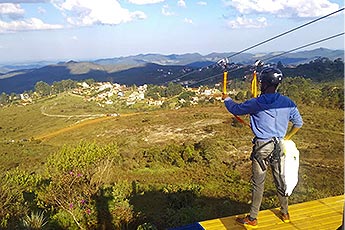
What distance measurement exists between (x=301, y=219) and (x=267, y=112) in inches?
63.6

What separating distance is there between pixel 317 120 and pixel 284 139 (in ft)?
74.4

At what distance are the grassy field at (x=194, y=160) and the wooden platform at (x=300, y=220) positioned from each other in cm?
225

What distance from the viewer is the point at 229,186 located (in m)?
12.0

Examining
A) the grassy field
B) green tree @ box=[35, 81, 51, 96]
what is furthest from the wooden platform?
green tree @ box=[35, 81, 51, 96]

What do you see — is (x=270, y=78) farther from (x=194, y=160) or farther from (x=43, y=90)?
(x=43, y=90)

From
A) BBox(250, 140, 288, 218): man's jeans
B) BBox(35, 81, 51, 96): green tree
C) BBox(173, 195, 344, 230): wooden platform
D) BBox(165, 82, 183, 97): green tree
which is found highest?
BBox(250, 140, 288, 218): man's jeans

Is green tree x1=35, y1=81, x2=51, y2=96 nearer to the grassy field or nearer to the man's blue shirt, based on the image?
the grassy field

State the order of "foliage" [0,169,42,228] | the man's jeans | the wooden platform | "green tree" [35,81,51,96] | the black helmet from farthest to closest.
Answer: "green tree" [35,81,51,96], "foliage" [0,169,42,228], the wooden platform, the man's jeans, the black helmet

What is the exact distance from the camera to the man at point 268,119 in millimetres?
3748

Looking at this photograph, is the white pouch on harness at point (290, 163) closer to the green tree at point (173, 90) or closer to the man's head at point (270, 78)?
the man's head at point (270, 78)

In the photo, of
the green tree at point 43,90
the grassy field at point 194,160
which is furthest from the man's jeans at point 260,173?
the green tree at point 43,90

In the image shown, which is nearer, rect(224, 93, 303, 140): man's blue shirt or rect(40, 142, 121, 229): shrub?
rect(224, 93, 303, 140): man's blue shirt

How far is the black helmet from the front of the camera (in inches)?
145

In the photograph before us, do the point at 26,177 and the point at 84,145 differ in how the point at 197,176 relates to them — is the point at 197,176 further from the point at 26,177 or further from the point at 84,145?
the point at 26,177
